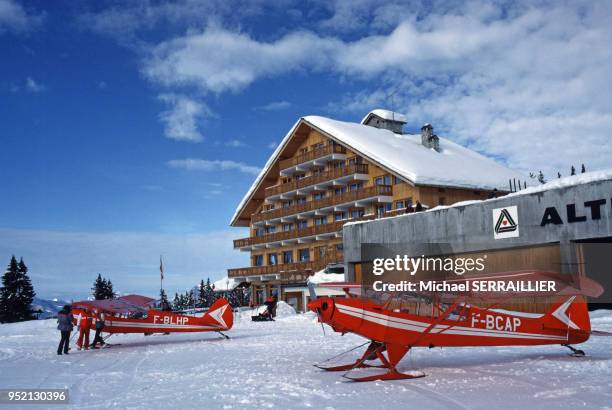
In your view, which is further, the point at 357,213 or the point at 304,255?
the point at 304,255

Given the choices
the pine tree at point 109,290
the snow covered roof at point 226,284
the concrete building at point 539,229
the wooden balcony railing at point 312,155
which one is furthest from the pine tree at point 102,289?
the concrete building at point 539,229

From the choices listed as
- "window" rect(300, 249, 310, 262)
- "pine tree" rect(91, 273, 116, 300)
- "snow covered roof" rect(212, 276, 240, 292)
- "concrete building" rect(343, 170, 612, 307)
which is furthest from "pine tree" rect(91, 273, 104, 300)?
"concrete building" rect(343, 170, 612, 307)

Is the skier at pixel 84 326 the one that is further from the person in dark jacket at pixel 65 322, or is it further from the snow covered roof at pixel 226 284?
the snow covered roof at pixel 226 284

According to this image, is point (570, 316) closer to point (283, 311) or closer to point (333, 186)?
point (283, 311)

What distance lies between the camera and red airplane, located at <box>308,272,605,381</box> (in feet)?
34.8

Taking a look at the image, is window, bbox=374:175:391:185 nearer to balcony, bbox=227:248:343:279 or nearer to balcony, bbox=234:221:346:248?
balcony, bbox=234:221:346:248

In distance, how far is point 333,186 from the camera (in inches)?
1746

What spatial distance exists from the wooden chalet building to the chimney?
0.09 m

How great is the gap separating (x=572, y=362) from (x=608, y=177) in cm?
1122

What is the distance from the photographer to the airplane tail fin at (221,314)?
19906 mm

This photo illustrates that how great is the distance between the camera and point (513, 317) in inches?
448

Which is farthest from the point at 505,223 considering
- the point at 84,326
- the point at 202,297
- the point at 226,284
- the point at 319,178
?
the point at 202,297

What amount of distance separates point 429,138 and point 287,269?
16.6 metres

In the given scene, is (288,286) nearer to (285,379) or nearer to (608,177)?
(608,177)
